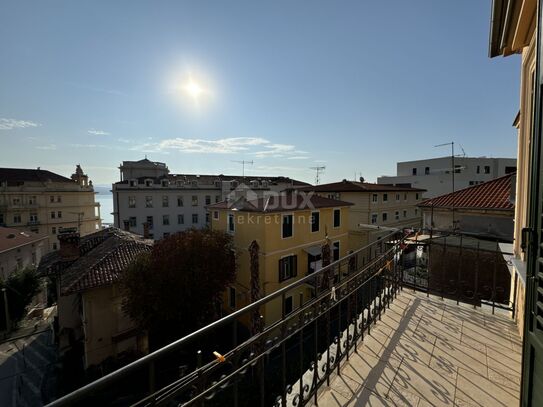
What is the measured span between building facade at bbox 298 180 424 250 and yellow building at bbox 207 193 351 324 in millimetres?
4431

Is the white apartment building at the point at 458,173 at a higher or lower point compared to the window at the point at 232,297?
higher

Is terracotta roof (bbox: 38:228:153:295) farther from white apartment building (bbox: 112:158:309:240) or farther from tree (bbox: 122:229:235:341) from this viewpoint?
white apartment building (bbox: 112:158:309:240)

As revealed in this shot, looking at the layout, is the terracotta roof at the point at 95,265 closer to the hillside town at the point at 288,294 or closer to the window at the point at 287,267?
the hillside town at the point at 288,294

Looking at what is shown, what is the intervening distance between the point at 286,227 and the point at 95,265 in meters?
9.47

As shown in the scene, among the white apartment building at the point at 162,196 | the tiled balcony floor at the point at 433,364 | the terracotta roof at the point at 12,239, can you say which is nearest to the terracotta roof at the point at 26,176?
the white apartment building at the point at 162,196

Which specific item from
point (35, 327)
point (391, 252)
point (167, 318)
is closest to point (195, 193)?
point (35, 327)

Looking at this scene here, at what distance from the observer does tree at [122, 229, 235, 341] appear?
1077cm

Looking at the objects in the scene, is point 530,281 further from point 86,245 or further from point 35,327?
point 35,327

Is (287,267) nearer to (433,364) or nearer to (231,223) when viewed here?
(231,223)

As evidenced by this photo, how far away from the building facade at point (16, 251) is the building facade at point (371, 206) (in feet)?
77.8

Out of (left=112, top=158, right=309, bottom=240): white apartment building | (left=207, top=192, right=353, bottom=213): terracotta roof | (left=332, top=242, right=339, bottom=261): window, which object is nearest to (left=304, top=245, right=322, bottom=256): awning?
(left=332, top=242, right=339, bottom=261): window

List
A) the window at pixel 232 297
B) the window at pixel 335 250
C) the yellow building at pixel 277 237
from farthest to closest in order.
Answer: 1. the window at pixel 335 250
2. the window at pixel 232 297
3. the yellow building at pixel 277 237

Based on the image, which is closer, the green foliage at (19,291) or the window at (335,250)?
the green foliage at (19,291)

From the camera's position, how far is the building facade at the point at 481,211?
25.5 ft
